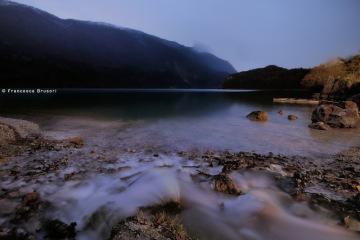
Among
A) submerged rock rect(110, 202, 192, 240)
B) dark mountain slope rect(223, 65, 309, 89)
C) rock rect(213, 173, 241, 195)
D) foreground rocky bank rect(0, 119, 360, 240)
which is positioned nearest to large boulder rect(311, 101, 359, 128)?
foreground rocky bank rect(0, 119, 360, 240)

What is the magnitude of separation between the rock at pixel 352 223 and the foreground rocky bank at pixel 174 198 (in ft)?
0.08

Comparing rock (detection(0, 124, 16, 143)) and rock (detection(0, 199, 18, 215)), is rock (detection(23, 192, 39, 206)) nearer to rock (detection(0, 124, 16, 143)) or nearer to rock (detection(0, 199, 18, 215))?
rock (detection(0, 199, 18, 215))

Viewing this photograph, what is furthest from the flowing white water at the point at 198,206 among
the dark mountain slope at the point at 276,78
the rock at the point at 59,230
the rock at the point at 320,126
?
the dark mountain slope at the point at 276,78

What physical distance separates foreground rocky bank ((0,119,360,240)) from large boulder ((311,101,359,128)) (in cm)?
1548

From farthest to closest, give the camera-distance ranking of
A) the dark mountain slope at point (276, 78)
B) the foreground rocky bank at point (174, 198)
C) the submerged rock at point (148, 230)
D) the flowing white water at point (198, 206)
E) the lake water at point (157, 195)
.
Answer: the dark mountain slope at point (276, 78) < the lake water at point (157, 195) < the flowing white water at point (198, 206) < the foreground rocky bank at point (174, 198) < the submerged rock at point (148, 230)

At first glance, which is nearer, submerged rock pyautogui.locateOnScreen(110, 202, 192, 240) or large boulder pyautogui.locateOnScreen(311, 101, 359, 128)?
submerged rock pyautogui.locateOnScreen(110, 202, 192, 240)

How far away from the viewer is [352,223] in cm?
700

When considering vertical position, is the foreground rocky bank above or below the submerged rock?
below

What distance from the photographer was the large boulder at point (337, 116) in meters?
27.2

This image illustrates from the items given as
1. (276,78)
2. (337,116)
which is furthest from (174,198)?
(276,78)

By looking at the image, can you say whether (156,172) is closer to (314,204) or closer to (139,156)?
(139,156)

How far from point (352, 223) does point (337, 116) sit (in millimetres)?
23855

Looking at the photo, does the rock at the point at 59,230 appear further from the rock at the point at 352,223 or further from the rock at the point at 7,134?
the rock at the point at 7,134

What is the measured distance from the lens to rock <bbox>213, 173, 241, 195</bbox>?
9.01 metres
